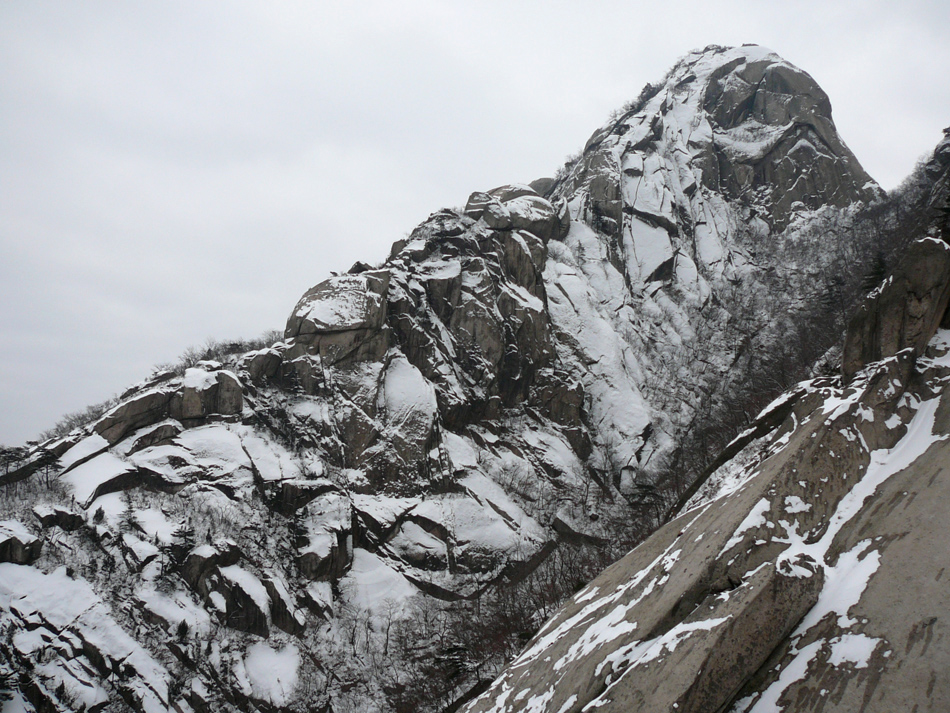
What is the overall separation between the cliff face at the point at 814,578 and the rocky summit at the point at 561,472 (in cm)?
6

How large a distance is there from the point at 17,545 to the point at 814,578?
46808mm

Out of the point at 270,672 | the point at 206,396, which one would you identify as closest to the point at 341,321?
the point at 206,396

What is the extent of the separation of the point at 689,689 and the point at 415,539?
40.5 metres

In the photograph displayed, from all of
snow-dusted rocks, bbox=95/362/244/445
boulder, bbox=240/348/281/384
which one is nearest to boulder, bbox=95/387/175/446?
snow-dusted rocks, bbox=95/362/244/445

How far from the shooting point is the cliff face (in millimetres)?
8797

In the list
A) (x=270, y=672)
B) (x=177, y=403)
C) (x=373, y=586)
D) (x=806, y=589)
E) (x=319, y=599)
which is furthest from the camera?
(x=177, y=403)

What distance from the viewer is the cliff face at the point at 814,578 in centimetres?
880

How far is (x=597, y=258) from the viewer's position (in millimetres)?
75438

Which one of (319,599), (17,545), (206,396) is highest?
(206,396)

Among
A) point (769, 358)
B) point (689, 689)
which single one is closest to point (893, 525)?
point (689, 689)

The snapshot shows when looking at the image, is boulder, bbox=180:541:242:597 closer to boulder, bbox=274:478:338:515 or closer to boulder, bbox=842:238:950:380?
boulder, bbox=274:478:338:515

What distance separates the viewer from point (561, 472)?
2229 inches

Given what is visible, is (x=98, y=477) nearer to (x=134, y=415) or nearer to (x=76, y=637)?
(x=134, y=415)

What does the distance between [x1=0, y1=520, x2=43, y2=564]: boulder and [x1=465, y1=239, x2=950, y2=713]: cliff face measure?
37.3m
